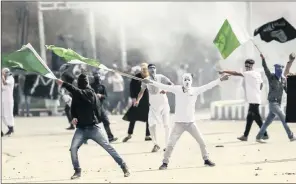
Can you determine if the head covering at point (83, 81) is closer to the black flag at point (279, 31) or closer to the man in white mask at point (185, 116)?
the man in white mask at point (185, 116)

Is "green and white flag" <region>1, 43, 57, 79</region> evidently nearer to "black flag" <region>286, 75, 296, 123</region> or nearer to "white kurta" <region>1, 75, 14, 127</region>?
"black flag" <region>286, 75, 296, 123</region>

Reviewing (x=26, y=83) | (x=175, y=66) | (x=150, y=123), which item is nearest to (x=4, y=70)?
(x=150, y=123)

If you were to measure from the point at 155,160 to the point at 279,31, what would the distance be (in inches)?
113

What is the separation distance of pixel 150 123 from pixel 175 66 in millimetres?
8827

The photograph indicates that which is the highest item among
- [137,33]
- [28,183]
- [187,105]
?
[137,33]

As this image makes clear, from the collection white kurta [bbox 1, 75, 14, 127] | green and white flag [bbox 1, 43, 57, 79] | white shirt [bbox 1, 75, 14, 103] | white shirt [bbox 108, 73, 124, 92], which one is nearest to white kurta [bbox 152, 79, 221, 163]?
green and white flag [bbox 1, 43, 57, 79]

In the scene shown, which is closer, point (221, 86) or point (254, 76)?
point (254, 76)

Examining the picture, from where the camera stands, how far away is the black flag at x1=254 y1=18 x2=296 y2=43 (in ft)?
36.8

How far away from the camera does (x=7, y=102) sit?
45.5 feet

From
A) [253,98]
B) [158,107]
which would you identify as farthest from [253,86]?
[158,107]

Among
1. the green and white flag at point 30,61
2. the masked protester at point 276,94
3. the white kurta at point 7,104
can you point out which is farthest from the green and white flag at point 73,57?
the white kurta at point 7,104

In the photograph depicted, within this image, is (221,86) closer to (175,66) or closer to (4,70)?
(175,66)

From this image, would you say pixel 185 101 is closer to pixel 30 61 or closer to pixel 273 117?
pixel 30 61

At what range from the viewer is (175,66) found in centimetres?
1953
